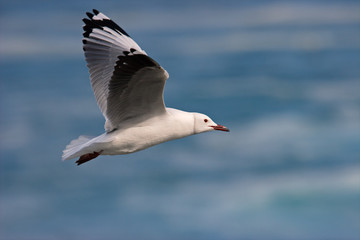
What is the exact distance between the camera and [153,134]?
5914 millimetres

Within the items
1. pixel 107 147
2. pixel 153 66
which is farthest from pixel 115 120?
pixel 153 66

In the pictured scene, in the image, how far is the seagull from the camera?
5.45 metres

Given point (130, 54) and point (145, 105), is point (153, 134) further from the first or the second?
point (130, 54)

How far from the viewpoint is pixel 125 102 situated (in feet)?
19.0

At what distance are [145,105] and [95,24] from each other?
1.32 m

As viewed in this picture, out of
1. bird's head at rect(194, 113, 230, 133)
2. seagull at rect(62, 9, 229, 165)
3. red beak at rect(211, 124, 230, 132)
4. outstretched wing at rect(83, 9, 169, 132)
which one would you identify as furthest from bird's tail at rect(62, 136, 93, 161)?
red beak at rect(211, 124, 230, 132)

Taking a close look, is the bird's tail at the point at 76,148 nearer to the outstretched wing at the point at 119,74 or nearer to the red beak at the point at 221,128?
the outstretched wing at the point at 119,74

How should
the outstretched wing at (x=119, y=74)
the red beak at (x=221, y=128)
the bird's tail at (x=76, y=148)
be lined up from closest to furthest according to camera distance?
1. the outstretched wing at (x=119, y=74)
2. the bird's tail at (x=76, y=148)
3. the red beak at (x=221, y=128)

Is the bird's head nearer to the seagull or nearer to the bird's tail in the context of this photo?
the seagull

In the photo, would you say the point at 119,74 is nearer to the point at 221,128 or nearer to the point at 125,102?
the point at 125,102

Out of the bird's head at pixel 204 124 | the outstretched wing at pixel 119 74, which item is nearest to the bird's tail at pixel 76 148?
the outstretched wing at pixel 119 74

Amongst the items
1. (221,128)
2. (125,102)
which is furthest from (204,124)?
(125,102)

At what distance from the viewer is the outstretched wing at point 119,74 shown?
5379 millimetres

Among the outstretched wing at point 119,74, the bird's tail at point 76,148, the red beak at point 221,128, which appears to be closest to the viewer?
the outstretched wing at point 119,74
